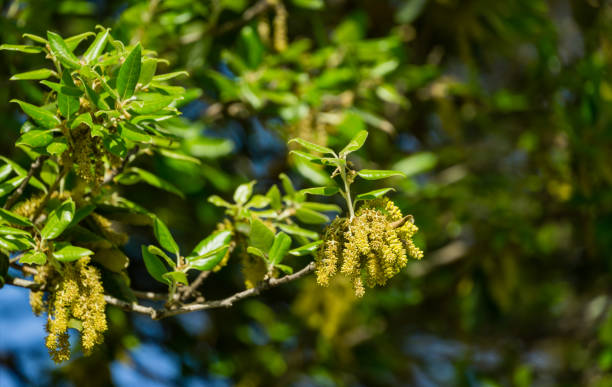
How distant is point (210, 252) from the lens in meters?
1.08

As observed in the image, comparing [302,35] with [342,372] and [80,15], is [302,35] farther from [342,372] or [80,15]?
[342,372]

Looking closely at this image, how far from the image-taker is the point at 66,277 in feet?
3.26

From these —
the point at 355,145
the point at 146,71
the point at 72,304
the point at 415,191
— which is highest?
the point at 415,191

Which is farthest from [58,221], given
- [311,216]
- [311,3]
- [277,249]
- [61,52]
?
[311,3]

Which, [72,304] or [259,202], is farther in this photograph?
[259,202]

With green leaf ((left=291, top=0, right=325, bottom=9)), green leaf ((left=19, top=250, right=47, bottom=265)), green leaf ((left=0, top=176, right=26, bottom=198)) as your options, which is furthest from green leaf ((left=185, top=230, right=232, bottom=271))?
green leaf ((left=291, top=0, right=325, bottom=9))

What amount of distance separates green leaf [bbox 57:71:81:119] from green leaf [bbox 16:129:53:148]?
0.17 feet

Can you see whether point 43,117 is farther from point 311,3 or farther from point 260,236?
point 311,3

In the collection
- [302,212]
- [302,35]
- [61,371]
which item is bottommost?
[302,212]

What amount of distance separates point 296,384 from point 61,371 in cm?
118

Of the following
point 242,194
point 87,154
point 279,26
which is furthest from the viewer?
point 279,26

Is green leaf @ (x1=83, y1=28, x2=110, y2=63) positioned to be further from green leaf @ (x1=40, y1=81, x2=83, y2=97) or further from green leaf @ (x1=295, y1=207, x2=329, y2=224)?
green leaf @ (x1=295, y1=207, x2=329, y2=224)

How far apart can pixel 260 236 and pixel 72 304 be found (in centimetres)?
35

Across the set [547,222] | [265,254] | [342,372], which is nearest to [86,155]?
[265,254]
